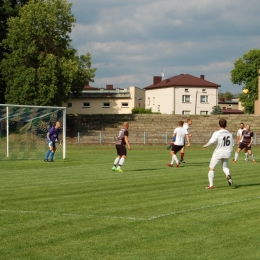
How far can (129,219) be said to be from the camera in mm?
10773

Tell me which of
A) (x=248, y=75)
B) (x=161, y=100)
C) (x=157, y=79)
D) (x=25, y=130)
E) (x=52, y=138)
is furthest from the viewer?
(x=157, y=79)

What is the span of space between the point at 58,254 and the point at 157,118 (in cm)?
5544

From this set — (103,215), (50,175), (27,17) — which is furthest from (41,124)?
(27,17)

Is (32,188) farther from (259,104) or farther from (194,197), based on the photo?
(259,104)

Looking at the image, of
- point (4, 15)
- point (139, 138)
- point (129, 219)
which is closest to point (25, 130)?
point (129, 219)

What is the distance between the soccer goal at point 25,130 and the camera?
1177 inches

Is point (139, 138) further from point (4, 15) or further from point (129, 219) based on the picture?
point (129, 219)

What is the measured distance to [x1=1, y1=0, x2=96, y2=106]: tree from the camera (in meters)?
55.2

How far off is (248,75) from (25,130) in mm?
77025

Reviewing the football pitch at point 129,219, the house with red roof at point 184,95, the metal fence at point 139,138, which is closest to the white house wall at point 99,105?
the house with red roof at point 184,95

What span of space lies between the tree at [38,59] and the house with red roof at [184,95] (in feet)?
157

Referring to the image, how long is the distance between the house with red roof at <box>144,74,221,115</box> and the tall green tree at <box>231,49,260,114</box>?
4.48 m

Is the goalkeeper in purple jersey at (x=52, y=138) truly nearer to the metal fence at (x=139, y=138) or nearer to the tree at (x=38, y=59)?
the metal fence at (x=139, y=138)

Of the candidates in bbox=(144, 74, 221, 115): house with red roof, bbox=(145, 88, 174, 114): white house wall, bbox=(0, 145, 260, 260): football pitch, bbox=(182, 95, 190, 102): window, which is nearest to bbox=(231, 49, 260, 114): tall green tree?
bbox=(144, 74, 221, 115): house with red roof
